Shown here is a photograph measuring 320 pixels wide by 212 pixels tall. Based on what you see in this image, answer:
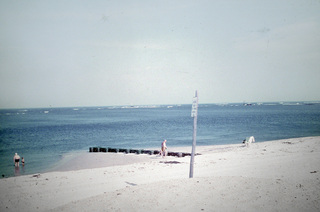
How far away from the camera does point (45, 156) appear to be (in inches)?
1167

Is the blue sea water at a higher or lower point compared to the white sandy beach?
lower

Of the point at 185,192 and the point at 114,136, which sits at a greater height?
the point at 185,192

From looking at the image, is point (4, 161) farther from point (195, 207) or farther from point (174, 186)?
point (195, 207)

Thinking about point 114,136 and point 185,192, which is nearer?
point 185,192

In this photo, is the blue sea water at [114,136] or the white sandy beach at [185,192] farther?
the blue sea water at [114,136]

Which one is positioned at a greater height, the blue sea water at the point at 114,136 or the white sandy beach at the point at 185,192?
the white sandy beach at the point at 185,192

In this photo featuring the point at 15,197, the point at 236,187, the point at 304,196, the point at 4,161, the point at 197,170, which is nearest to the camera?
the point at 304,196

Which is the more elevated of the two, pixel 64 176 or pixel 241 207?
pixel 241 207

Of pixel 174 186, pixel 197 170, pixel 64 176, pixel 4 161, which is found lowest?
pixel 4 161

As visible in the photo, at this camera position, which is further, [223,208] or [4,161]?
[4,161]

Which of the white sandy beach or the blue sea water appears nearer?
the white sandy beach

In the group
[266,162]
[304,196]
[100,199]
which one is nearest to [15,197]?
[100,199]

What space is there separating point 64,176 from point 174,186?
30.0ft

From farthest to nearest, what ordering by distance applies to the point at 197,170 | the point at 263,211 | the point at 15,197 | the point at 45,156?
the point at 45,156, the point at 197,170, the point at 15,197, the point at 263,211
